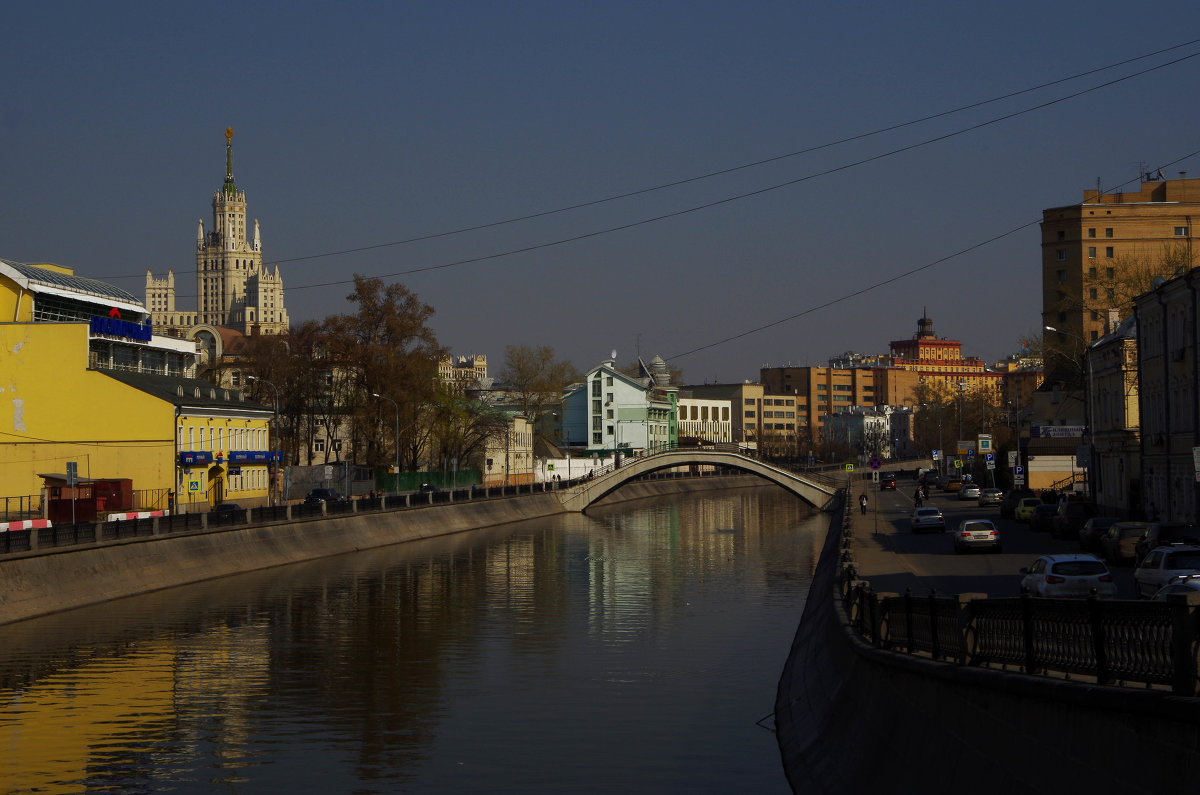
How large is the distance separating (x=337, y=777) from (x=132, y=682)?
10871 millimetres

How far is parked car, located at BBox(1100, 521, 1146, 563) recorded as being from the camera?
3916 cm

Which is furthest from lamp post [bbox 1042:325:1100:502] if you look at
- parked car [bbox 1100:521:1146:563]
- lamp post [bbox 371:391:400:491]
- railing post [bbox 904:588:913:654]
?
railing post [bbox 904:588:913:654]

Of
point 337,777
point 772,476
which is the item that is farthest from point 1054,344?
point 337,777

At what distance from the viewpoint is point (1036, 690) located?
1166cm

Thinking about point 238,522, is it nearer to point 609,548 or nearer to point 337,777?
point 609,548

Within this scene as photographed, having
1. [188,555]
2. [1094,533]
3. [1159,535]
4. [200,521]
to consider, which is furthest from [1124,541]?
[200,521]

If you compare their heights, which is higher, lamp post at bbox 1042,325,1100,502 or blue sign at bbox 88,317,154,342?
blue sign at bbox 88,317,154,342

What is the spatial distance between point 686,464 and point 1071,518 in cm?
5757

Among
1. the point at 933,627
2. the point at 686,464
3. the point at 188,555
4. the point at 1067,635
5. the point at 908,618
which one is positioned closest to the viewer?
the point at 1067,635

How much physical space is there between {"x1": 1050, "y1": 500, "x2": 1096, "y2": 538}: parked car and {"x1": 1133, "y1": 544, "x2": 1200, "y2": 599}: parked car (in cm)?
2426

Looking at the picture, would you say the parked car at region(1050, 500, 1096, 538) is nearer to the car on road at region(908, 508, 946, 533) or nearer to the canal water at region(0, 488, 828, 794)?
the car on road at region(908, 508, 946, 533)

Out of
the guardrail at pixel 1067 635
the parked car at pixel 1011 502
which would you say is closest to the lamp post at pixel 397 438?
the parked car at pixel 1011 502

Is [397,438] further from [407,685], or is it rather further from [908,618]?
[908,618]

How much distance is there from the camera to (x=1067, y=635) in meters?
12.3
